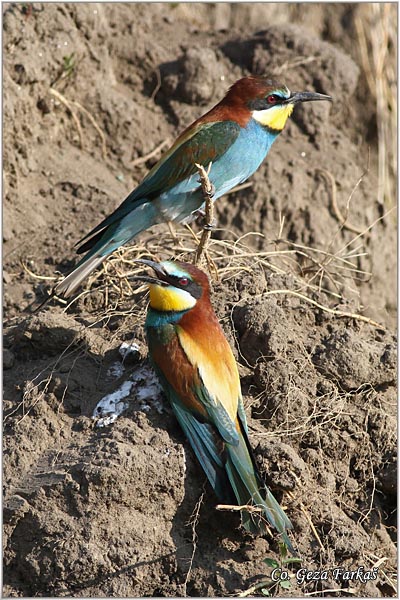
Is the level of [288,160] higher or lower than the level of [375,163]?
higher

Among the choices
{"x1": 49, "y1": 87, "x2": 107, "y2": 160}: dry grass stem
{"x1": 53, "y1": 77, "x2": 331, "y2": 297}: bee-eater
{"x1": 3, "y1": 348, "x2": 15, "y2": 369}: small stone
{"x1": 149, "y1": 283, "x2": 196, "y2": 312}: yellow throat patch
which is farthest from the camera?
{"x1": 49, "y1": 87, "x2": 107, "y2": 160}: dry grass stem

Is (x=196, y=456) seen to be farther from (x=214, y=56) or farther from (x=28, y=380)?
(x=214, y=56)

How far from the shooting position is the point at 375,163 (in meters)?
5.42

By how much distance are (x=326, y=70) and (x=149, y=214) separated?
2043 millimetres

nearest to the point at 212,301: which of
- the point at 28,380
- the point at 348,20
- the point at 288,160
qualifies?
the point at 28,380

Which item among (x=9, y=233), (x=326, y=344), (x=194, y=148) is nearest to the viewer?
(x=326, y=344)

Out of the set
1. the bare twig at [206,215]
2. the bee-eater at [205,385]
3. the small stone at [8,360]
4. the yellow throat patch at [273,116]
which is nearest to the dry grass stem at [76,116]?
the yellow throat patch at [273,116]

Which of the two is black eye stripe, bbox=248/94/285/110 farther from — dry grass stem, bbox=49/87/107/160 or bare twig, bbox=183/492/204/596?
bare twig, bbox=183/492/204/596

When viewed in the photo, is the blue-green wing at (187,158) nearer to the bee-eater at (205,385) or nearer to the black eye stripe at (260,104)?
the black eye stripe at (260,104)

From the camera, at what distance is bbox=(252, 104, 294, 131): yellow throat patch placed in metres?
3.88

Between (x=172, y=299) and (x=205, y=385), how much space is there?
36 centimetres

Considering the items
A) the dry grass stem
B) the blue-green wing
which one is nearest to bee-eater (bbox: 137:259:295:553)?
the blue-green wing

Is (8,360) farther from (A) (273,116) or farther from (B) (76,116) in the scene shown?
(B) (76,116)

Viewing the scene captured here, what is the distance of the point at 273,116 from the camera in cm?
392
